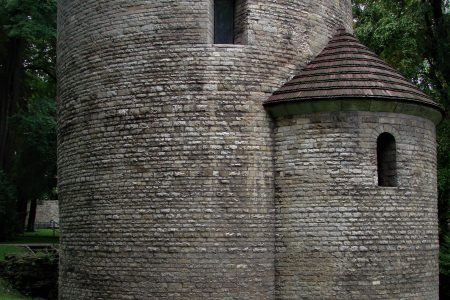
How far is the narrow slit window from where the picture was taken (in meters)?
12.0

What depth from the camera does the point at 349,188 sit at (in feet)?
36.0

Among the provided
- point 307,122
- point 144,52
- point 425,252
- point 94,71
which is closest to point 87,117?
point 94,71

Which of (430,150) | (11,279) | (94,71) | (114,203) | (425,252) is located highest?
(94,71)

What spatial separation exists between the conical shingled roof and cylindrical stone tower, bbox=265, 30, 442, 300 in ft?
0.07

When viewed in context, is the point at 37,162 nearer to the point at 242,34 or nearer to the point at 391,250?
the point at 242,34

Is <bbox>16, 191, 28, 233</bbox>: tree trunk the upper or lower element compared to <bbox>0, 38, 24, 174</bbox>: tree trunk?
lower

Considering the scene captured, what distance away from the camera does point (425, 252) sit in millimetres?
11602

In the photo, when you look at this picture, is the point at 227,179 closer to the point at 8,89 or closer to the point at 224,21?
the point at 224,21

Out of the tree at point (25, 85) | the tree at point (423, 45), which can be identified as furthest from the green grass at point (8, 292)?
the tree at point (423, 45)

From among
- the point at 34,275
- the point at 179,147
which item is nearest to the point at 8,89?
the point at 34,275

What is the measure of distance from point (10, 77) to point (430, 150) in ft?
69.1

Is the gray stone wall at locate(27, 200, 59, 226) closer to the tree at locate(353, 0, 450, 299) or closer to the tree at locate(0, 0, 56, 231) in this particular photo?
the tree at locate(0, 0, 56, 231)

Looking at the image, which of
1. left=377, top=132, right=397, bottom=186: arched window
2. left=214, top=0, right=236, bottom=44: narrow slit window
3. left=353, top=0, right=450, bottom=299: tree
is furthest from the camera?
→ left=353, top=0, right=450, bottom=299: tree

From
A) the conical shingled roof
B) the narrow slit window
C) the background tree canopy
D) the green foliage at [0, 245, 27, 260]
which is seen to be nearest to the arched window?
the conical shingled roof
